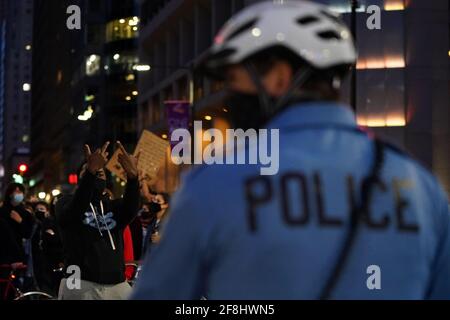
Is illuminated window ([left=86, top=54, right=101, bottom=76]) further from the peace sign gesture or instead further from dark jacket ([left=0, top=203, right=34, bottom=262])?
the peace sign gesture

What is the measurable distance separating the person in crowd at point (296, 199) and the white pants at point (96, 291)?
5.15 meters

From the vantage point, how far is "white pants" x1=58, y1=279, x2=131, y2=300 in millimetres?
7598

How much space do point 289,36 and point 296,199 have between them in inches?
16.1

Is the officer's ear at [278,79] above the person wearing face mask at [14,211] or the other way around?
above

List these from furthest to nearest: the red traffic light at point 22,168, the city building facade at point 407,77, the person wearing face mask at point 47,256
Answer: the red traffic light at point 22,168
the city building facade at point 407,77
the person wearing face mask at point 47,256

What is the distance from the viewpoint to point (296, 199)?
95.3 inches

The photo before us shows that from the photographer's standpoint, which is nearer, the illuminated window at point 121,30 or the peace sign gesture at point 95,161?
the peace sign gesture at point 95,161

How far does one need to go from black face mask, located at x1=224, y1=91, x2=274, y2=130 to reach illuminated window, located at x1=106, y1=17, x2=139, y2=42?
96197mm

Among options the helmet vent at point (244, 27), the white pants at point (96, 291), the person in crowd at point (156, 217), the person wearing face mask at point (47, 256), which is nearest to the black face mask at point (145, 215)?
the person in crowd at point (156, 217)

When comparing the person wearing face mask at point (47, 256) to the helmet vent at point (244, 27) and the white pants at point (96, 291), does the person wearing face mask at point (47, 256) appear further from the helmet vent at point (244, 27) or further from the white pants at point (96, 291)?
the helmet vent at point (244, 27)

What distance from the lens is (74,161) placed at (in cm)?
10362

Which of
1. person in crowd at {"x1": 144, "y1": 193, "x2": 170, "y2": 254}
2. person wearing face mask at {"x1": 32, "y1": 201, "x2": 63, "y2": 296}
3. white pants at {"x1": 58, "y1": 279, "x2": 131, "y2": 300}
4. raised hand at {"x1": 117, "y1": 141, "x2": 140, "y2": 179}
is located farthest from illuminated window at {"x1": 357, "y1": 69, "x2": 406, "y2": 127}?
white pants at {"x1": 58, "y1": 279, "x2": 131, "y2": 300}

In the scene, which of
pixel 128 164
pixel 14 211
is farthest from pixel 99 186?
pixel 14 211

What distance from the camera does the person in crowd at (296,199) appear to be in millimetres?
2354
